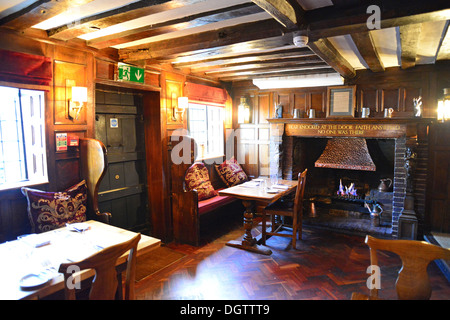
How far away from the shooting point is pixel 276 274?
11.5 feet

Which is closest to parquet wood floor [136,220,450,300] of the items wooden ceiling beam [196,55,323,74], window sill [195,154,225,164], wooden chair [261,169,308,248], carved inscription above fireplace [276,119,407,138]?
wooden chair [261,169,308,248]

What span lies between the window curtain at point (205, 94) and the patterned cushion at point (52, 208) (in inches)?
101

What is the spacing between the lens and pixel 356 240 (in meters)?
4.60

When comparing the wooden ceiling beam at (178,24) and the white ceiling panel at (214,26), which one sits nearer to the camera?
the wooden ceiling beam at (178,24)

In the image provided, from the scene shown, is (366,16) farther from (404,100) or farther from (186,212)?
(186,212)

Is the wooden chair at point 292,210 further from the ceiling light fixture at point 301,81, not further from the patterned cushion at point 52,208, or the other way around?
the patterned cushion at point 52,208

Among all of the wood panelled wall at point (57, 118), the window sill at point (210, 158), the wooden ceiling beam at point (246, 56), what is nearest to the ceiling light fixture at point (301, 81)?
the wooden ceiling beam at point (246, 56)

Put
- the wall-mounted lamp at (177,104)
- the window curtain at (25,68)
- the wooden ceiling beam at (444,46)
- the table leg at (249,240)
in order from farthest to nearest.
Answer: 1. the wall-mounted lamp at (177,104)
2. the table leg at (249,240)
3. the wooden ceiling beam at (444,46)
4. the window curtain at (25,68)

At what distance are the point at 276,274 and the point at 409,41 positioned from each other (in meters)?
2.95

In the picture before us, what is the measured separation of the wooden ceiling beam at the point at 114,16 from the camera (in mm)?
2267

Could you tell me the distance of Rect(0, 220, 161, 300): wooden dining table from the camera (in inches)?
66.6

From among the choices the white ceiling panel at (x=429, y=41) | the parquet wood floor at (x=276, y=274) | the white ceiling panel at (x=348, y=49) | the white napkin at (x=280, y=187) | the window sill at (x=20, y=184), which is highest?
the white ceiling panel at (x=348, y=49)

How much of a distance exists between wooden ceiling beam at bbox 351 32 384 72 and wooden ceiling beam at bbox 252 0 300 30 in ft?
3.09

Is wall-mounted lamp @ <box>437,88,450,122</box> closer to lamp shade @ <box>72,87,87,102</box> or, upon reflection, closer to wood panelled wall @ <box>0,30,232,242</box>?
wood panelled wall @ <box>0,30,232,242</box>
